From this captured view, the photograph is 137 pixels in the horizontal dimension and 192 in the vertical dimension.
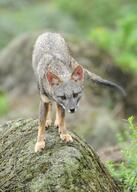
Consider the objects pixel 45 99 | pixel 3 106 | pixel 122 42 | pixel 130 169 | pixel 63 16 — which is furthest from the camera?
pixel 63 16

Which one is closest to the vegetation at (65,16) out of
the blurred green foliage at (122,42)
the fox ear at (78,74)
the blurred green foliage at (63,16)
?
the blurred green foliage at (63,16)

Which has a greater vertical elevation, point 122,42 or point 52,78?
point 122,42

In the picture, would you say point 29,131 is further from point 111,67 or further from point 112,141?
point 111,67

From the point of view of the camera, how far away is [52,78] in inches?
322

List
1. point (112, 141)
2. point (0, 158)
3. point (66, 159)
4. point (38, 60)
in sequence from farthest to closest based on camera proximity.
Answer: point (112, 141) < point (38, 60) < point (0, 158) < point (66, 159)

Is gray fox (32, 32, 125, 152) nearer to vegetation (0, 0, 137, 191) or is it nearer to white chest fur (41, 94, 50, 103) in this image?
white chest fur (41, 94, 50, 103)

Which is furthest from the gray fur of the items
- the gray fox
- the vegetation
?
the vegetation

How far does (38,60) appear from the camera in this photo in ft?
29.6

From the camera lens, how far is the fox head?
8.01 meters

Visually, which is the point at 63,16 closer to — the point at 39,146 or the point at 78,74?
the point at 78,74

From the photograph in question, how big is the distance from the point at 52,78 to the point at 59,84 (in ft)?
0.34

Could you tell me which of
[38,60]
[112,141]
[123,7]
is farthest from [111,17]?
[38,60]

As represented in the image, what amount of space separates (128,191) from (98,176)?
65 cm

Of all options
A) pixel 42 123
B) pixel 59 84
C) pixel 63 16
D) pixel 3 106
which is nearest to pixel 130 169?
pixel 42 123
